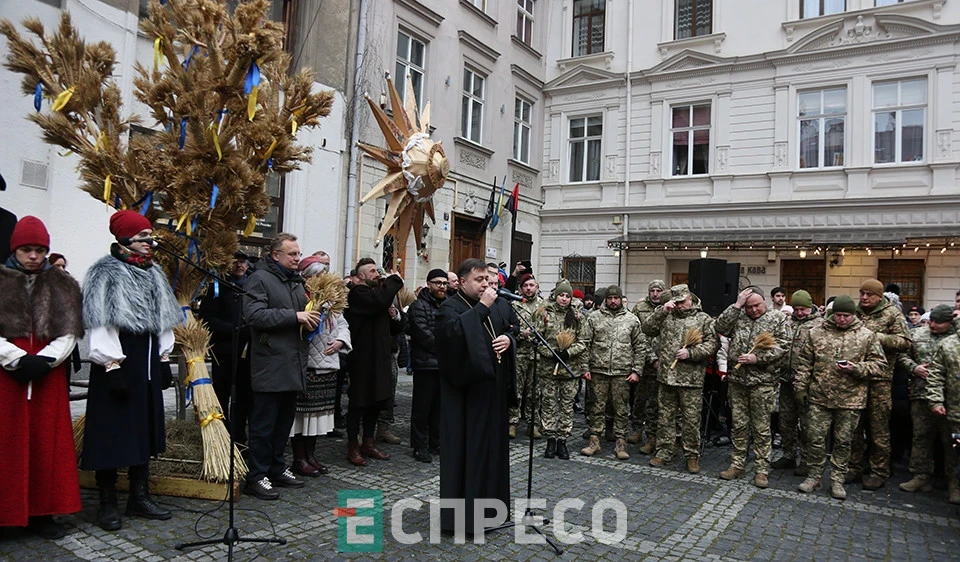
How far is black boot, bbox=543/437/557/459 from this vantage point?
6.98 metres

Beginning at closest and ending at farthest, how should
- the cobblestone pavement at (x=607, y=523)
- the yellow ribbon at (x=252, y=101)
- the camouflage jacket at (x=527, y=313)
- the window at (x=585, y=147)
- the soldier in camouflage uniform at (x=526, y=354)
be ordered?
the cobblestone pavement at (x=607, y=523) < the yellow ribbon at (x=252, y=101) < the camouflage jacket at (x=527, y=313) < the soldier in camouflage uniform at (x=526, y=354) < the window at (x=585, y=147)

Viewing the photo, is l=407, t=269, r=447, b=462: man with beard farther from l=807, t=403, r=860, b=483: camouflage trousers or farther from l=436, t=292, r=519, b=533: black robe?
l=807, t=403, r=860, b=483: camouflage trousers

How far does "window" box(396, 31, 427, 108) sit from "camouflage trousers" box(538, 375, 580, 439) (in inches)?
347

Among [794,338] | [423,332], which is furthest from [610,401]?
[423,332]

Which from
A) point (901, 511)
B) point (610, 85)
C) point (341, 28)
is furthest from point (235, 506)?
point (610, 85)

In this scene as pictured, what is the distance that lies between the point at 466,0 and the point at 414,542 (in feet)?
48.8

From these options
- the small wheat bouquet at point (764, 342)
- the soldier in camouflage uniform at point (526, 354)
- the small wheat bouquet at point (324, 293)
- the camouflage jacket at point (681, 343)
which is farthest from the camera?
the soldier in camouflage uniform at point (526, 354)

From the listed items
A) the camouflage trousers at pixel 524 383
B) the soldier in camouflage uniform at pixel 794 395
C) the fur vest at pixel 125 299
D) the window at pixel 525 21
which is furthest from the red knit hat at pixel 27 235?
the window at pixel 525 21

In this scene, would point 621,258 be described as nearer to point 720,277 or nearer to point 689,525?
point 720,277

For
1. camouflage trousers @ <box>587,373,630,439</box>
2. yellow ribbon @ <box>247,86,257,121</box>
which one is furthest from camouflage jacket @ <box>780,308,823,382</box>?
yellow ribbon @ <box>247,86,257,121</box>

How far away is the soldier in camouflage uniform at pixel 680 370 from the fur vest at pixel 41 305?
17.1ft

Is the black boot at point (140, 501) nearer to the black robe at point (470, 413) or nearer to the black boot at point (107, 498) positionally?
the black boot at point (107, 498)

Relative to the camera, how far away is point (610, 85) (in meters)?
19.6

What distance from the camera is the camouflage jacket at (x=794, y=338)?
644cm
